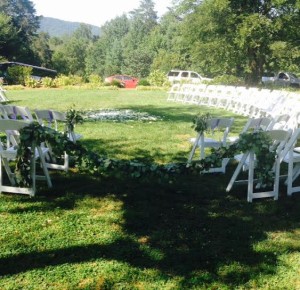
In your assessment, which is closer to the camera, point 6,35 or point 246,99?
point 246,99

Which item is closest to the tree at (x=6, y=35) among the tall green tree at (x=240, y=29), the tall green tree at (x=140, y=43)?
the tall green tree at (x=140, y=43)

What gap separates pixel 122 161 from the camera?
4602 mm

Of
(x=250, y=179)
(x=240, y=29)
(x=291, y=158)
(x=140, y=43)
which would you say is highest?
(x=140, y=43)

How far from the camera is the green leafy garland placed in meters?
4.50

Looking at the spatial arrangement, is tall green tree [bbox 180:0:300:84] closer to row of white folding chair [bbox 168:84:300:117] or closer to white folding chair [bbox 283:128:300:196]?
row of white folding chair [bbox 168:84:300:117]

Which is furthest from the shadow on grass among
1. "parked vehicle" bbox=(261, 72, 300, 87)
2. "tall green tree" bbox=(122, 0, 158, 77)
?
"tall green tree" bbox=(122, 0, 158, 77)

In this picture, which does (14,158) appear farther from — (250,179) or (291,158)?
(291,158)

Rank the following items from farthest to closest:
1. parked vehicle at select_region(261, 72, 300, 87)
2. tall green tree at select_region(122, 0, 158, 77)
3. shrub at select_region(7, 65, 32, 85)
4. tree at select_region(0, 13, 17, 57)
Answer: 1. tall green tree at select_region(122, 0, 158, 77)
2. tree at select_region(0, 13, 17, 57)
3. parked vehicle at select_region(261, 72, 300, 87)
4. shrub at select_region(7, 65, 32, 85)

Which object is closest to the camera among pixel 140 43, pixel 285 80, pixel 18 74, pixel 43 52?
pixel 18 74

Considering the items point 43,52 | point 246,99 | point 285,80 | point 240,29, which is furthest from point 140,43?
point 246,99

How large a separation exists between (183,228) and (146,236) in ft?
1.51

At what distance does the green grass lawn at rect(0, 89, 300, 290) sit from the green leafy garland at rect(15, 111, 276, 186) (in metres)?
0.16

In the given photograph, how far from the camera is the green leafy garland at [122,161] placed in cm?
450

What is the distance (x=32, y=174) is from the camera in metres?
4.69
